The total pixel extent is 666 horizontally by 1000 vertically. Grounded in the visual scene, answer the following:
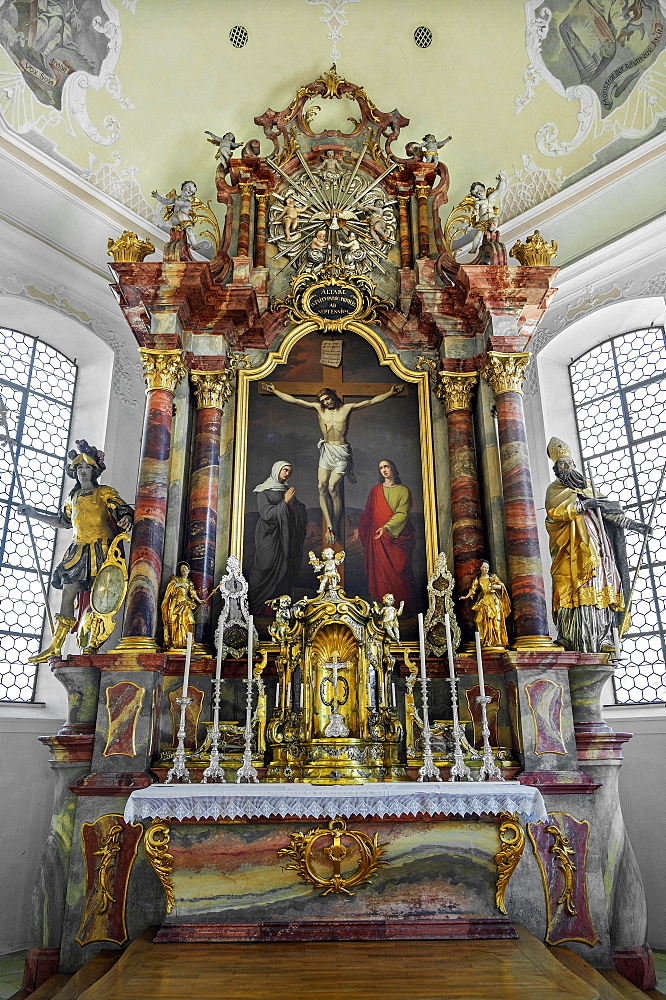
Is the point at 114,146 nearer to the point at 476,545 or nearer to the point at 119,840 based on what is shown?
the point at 476,545

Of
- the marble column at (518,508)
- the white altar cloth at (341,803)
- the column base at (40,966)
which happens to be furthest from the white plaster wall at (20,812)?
the marble column at (518,508)

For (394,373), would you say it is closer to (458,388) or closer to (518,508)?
(458,388)

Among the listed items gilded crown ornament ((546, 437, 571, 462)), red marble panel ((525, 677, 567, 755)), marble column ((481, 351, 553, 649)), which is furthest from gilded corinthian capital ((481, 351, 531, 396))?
red marble panel ((525, 677, 567, 755))

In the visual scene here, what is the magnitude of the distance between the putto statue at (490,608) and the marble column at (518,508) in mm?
115

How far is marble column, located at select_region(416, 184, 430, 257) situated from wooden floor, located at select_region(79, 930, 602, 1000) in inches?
257

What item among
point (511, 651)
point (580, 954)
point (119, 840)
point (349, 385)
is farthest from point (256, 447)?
point (580, 954)

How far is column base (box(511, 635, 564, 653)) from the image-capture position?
6680 millimetres

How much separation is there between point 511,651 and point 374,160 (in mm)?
5625

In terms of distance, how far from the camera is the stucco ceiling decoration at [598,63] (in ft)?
30.6

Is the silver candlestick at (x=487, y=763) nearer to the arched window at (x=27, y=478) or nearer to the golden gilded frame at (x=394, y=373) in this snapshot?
A: the golden gilded frame at (x=394, y=373)

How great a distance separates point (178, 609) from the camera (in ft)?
22.7

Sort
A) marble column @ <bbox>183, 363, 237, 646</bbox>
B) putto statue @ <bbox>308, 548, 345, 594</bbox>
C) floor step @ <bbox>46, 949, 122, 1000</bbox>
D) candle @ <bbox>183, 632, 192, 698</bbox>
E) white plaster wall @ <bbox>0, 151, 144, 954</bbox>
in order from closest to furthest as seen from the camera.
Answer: floor step @ <bbox>46, 949, 122, 1000</bbox>
candle @ <bbox>183, 632, 192, 698</bbox>
putto statue @ <bbox>308, 548, 345, 594</bbox>
marble column @ <bbox>183, 363, 237, 646</bbox>
white plaster wall @ <bbox>0, 151, 144, 954</bbox>

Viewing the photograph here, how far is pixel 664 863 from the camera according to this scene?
24.5 feet

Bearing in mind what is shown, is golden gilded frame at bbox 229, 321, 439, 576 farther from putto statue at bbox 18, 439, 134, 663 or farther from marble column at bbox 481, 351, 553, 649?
putto statue at bbox 18, 439, 134, 663
